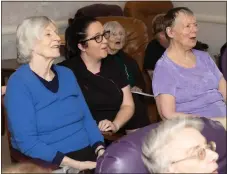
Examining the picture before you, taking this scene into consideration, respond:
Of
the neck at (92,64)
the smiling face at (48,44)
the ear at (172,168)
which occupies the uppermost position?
the smiling face at (48,44)

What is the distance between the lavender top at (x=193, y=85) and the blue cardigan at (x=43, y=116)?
0.51m

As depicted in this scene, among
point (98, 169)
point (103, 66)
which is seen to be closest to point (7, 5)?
point (103, 66)

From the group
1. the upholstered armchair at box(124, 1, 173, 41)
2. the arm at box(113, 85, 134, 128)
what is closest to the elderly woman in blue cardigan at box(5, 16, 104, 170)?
the arm at box(113, 85, 134, 128)

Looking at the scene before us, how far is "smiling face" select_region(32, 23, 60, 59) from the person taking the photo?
247cm

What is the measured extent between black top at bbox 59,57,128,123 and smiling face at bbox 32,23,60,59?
386 millimetres

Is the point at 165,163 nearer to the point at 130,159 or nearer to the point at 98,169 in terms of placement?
the point at 130,159

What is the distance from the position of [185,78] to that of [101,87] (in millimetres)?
495

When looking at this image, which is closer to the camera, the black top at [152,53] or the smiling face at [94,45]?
the smiling face at [94,45]

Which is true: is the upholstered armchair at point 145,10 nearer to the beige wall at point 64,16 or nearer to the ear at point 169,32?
the beige wall at point 64,16

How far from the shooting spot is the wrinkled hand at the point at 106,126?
9.09ft

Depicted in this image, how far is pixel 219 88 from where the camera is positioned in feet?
9.77

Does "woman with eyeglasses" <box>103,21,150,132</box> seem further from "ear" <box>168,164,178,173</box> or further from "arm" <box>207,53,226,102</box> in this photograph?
"ear" <box>168,164,178,173</box>

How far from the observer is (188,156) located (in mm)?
1708

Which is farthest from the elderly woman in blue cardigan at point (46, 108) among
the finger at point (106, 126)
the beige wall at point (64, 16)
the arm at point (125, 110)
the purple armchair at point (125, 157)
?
the beige wall at point (64, 16)
